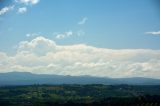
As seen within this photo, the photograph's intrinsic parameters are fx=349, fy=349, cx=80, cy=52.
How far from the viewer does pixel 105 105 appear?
132 meters

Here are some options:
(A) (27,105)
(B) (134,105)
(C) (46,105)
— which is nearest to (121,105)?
(B) (134,105)

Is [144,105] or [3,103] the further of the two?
[3,103]

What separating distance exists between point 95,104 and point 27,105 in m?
29.9

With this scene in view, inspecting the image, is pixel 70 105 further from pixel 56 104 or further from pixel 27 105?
pixel 27 105

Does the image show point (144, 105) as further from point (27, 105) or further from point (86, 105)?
point (27, 105)

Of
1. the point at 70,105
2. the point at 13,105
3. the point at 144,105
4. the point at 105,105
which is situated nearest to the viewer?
the point at 144,105

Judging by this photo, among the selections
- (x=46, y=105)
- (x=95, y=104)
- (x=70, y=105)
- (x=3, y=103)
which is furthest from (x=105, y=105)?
(x=3, y=103)

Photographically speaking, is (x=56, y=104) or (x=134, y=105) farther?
(x=56, y=104)

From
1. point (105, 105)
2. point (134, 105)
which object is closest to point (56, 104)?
point (105, 105)

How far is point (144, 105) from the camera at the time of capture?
120750 millimetres

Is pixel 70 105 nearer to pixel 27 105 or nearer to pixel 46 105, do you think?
pixel 46 105

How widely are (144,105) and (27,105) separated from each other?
171 ft

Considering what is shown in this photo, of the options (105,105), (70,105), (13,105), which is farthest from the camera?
(13,105)

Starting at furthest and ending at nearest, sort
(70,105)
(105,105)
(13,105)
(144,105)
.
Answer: (13,105) → (70,105) → (105,105) → (144,105)
